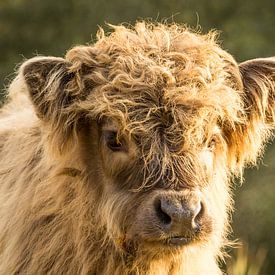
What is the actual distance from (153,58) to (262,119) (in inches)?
33.0

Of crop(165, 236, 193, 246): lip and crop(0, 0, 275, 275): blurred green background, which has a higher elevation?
crop(0, 0, 275, 275): blurred green background

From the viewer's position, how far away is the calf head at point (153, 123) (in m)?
7.00

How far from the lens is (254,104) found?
25.6 ft

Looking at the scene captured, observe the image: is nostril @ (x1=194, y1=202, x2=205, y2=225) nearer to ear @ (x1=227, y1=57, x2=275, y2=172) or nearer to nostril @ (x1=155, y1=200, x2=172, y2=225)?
nostril @ (x1=155, y1=200, x2=172, y2=225)

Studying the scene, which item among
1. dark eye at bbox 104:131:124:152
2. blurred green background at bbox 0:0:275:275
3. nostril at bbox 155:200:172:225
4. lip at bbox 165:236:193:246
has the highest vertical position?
blurred green background at bbox 0:0:275:275

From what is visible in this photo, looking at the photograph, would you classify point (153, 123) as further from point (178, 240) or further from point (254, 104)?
point (254, 104)

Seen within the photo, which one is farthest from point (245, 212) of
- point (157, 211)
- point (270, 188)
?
point (157, 211)

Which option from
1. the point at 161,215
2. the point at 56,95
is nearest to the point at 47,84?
the point at 56,95

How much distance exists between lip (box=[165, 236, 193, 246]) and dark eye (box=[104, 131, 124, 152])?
0.65m

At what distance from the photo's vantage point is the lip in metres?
6.89

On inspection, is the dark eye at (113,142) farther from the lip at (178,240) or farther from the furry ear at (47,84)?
the lip at (178,240)

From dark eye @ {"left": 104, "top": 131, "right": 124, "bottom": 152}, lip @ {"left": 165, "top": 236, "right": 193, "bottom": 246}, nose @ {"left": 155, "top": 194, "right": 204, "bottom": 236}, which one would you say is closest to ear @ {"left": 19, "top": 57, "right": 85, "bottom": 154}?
dark eye @ {"left": 104, "top": 131, "right": 124, "bottom": 152}

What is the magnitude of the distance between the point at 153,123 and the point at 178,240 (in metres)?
0.67

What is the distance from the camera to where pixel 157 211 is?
6.88 metres
